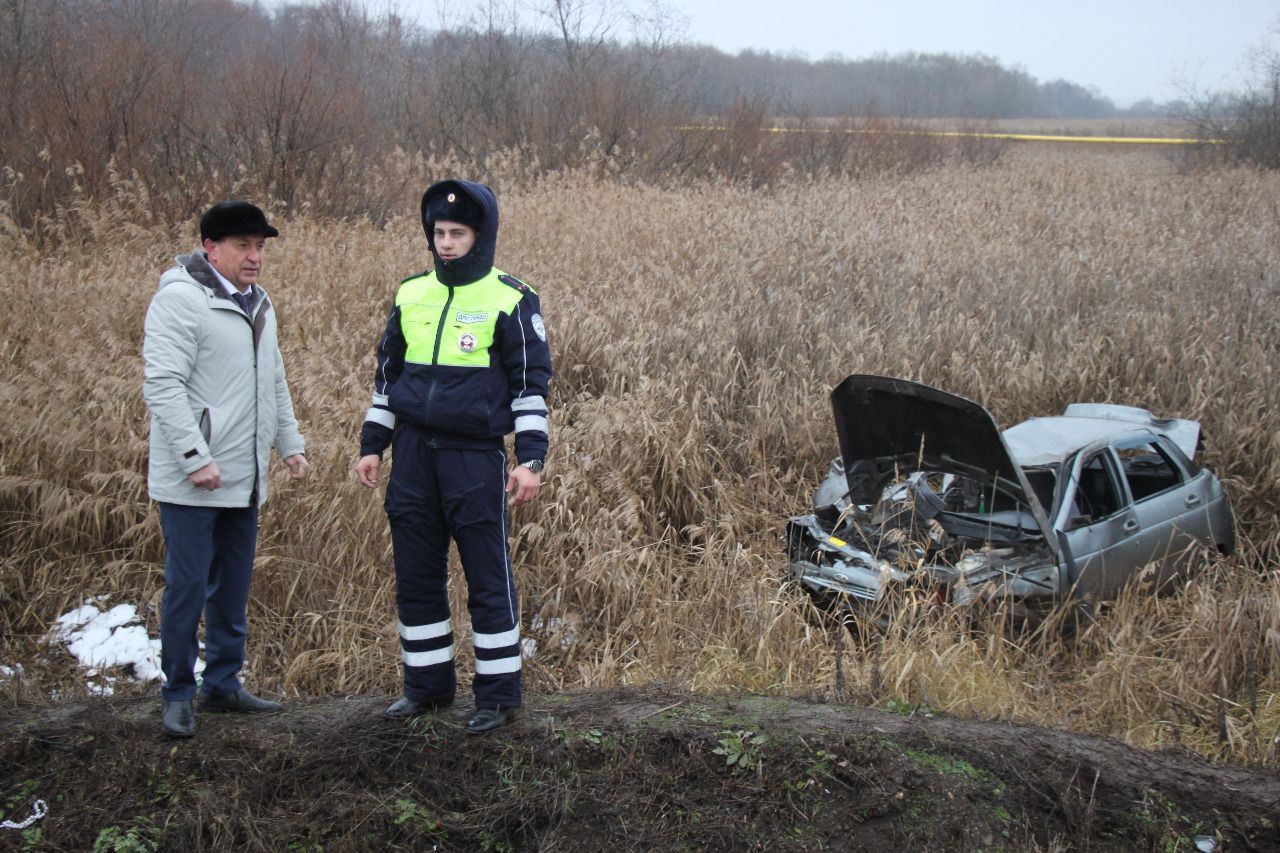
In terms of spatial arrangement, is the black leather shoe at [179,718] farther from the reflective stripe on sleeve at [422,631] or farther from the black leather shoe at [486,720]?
the black leather shoe at [486,720]

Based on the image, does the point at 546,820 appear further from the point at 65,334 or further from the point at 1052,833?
the point at 65,334

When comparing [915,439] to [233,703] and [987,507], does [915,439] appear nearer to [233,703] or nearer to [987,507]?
[987,507]

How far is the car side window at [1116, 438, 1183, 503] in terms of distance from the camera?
6.75 meters

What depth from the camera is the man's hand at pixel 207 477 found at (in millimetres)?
3404

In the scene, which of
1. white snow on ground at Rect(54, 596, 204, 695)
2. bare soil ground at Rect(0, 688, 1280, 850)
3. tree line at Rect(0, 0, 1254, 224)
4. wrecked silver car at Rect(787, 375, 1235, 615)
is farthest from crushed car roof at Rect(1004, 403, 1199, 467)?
tree line at Rect(0, 0, 1254, 224)

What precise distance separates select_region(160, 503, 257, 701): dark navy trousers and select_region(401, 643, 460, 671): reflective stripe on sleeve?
70 cm

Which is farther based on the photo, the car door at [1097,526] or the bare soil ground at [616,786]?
the car door at [1097,526]

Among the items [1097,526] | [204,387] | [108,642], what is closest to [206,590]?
[204,387]

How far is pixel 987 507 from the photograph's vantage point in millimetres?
6160

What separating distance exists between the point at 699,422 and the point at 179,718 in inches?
179

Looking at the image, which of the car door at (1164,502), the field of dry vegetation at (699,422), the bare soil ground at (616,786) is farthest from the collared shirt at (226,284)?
the car door at (1164,502)

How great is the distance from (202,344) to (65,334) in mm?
4702

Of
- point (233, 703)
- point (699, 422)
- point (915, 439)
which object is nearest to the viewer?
point (233, 703)

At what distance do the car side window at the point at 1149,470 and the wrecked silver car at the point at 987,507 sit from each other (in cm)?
2
